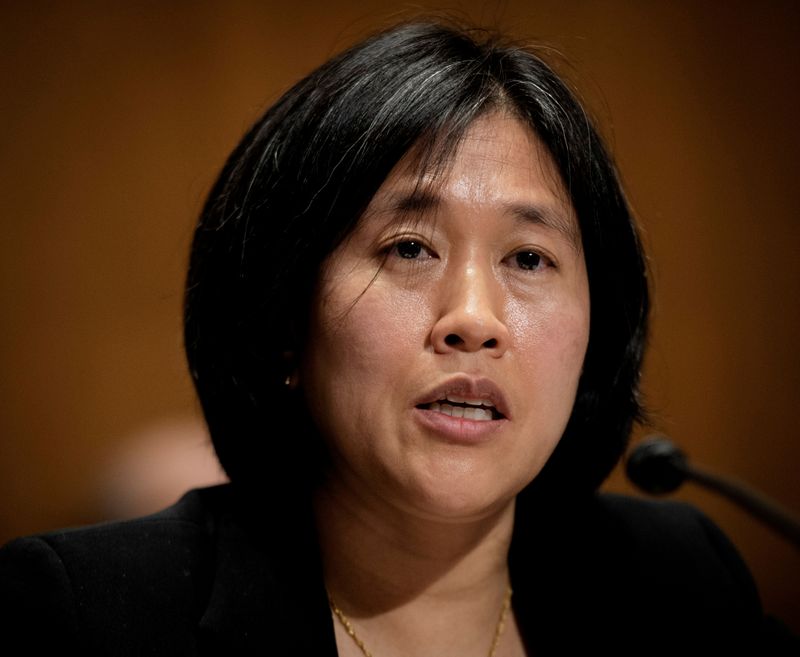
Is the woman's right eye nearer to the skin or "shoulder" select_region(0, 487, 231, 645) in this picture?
the skin

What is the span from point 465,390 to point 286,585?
0.42 m

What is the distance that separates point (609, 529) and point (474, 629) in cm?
40

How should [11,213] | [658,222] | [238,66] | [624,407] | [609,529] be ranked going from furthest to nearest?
[658,222]
[238,66]
[11,213]
[609,529]
[624,407]

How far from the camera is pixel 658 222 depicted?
113 inches

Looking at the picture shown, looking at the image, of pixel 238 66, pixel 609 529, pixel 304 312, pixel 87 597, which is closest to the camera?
pixel 87 597

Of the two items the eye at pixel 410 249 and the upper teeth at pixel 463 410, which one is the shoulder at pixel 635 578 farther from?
the eye at pixel 410 249

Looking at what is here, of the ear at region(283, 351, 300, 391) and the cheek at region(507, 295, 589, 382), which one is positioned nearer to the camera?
the cheek at region(507, 295, 589, 382)

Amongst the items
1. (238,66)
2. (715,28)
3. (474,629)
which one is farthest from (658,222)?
(474,629)

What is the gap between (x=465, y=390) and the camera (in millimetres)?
1158

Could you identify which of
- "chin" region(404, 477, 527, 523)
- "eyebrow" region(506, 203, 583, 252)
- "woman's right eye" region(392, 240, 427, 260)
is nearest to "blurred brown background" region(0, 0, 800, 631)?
"eyebrow" region(506, 203, 583, 252)

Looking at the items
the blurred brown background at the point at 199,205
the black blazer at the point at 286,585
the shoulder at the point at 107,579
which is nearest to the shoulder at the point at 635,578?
the black blazer at the point at 286,585

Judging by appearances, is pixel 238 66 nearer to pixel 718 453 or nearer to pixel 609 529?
pixel 609 529

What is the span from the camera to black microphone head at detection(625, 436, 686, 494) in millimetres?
1210

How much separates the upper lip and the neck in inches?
9.0
